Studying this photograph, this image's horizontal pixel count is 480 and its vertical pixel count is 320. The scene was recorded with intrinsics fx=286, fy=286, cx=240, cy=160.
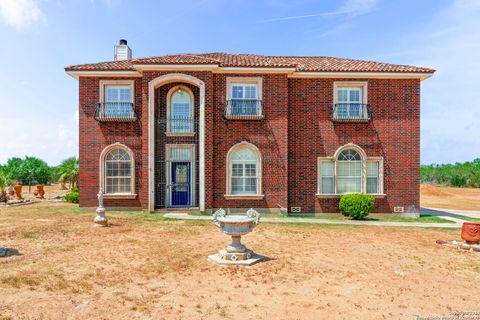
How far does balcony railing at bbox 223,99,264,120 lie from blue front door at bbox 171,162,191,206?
3536 mm

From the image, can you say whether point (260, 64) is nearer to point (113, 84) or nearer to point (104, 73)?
point (113, 84)

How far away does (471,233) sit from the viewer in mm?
8859

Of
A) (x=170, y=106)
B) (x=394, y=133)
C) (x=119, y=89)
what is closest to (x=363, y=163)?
(x=394, y=133)

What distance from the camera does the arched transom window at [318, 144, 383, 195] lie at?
49.0ft

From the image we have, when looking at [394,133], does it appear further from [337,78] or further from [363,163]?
[337,78]

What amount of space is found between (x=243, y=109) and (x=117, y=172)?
737 centimetres

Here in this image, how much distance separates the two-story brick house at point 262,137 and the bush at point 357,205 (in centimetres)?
102

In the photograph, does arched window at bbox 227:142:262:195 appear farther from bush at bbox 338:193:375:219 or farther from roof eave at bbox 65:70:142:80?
roof eave at bbox 65:70:142:80

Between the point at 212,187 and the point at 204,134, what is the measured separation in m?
2.67

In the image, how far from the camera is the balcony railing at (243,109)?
14.4 meters

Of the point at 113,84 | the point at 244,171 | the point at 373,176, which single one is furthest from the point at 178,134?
the point at 373,176

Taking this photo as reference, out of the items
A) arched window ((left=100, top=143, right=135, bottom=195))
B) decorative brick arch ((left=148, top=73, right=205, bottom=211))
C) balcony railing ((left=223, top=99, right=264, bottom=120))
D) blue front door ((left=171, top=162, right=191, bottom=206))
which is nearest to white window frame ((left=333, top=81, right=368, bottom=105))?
balcony railing ((left=223, top=99, right=264, bottom=120))

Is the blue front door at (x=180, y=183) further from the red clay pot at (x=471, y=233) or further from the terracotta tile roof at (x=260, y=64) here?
the red clay pot at (x=471, y=233)

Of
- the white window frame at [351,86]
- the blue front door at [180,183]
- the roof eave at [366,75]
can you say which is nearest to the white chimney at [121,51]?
the blue front door at [180,183]
